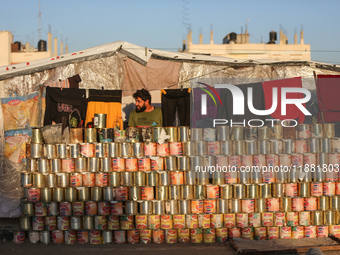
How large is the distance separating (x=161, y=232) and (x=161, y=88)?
316 cm

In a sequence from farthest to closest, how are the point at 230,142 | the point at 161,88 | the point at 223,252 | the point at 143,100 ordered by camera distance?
the point at 161,88
the point at 143,100
the point at 230,142
the point at 223,252

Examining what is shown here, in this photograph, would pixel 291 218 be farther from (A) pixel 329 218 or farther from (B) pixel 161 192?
(B) pixel 161 192

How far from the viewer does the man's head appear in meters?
9.35

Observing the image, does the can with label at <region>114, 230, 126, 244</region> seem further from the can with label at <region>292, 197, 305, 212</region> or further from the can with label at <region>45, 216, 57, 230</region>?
the can with label at <region>292, 197, 305, 212</region>

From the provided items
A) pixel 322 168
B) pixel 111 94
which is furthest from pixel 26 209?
pixel 322 168

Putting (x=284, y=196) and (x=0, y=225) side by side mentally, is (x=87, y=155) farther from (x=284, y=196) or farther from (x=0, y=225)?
(x=284, y=196)

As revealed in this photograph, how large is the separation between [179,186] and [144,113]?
1.70 meters

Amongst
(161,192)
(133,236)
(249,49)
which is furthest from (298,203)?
(249,49)

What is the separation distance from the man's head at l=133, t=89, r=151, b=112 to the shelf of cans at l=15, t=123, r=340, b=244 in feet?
2.47

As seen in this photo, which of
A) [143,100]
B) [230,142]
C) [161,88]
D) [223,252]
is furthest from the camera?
[161,88]

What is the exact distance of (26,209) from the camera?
8.66 metres

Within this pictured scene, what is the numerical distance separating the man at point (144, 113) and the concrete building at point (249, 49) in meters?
29.0

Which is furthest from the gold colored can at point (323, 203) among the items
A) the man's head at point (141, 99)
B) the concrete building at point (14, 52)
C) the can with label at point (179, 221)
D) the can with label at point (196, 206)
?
the concrete building at point (14, 52)

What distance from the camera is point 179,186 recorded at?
8.73 metres
